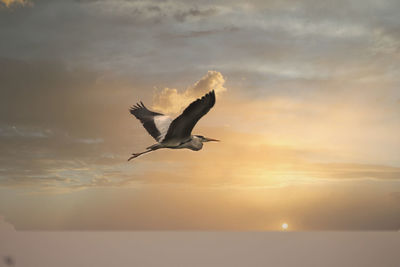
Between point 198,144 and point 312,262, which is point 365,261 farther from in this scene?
point 198,144

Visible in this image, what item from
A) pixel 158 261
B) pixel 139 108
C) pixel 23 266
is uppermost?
pixel 139 108

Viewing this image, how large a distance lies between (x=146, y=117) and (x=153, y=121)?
1.81 feet

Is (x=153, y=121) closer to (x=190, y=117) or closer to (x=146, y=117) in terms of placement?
(x=146, y=117)

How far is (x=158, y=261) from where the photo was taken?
29547 mm

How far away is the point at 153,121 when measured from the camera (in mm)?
14266

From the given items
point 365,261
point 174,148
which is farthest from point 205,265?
point 174,148

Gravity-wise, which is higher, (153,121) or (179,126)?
(153,121)

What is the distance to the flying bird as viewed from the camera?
10.7 m

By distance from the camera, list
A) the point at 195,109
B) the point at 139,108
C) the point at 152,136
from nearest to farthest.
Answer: the point at 195,109, the point at 152,136, the point at 139,108

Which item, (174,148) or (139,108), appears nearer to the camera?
(174,148)

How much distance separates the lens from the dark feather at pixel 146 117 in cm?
1359

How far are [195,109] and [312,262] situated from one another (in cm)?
2162

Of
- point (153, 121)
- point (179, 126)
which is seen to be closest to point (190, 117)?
point (179, 126)

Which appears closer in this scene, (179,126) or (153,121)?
(179,126)
